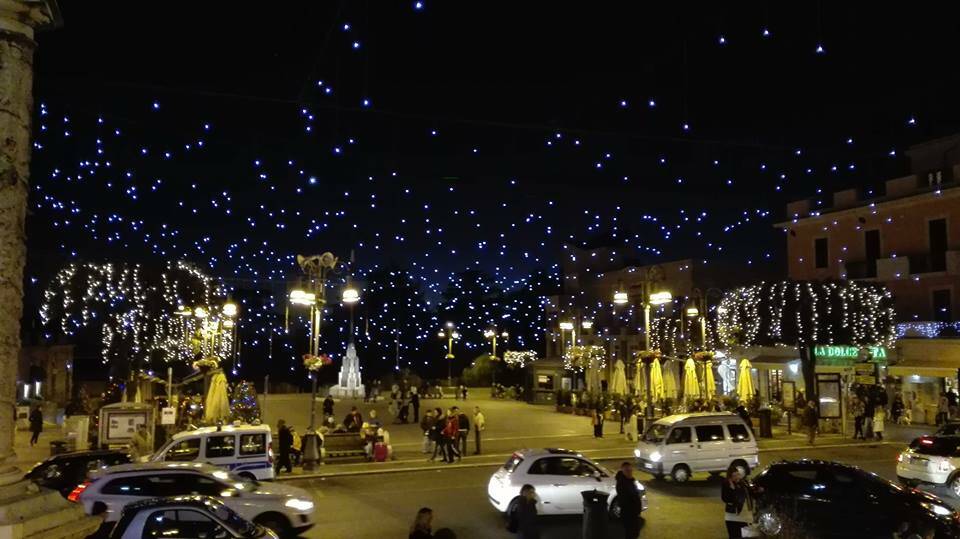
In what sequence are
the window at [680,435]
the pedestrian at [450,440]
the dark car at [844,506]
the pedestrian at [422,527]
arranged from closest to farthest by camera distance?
the pedestrian at [422,527]
the dark car at [844,506]
the window at [680,435]
the pedestrian at [450,440]

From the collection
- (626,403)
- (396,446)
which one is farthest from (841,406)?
(396,446)

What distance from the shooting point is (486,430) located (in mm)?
34062

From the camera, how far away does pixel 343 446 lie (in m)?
25.0

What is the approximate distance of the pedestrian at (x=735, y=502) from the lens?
512 inches

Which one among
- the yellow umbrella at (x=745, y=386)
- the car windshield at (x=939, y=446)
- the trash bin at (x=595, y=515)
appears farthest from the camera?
the yellow umbrella at (x=745, y=386)

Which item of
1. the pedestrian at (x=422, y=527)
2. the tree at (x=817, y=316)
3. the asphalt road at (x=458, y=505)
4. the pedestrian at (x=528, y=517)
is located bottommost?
the asphalt road at (x=458, y=505)

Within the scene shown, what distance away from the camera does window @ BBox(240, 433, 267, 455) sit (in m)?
18.3

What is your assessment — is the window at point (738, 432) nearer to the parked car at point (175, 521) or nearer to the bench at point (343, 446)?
the bench at point (343, 446)

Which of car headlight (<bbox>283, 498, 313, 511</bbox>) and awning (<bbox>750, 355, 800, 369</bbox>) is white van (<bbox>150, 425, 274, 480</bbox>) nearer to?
car headlight (<bbox>283, 498, 313, 511</bbox>)

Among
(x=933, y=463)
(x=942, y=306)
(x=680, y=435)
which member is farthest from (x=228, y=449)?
(x=942, y=306)

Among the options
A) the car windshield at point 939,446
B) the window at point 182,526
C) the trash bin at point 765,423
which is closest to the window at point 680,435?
the car windshield at point 939,446

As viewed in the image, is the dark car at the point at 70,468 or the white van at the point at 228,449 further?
the white van at the point at 228,449

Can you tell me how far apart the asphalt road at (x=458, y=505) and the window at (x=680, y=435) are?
110cm

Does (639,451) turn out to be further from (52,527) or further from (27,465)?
(27,465)
